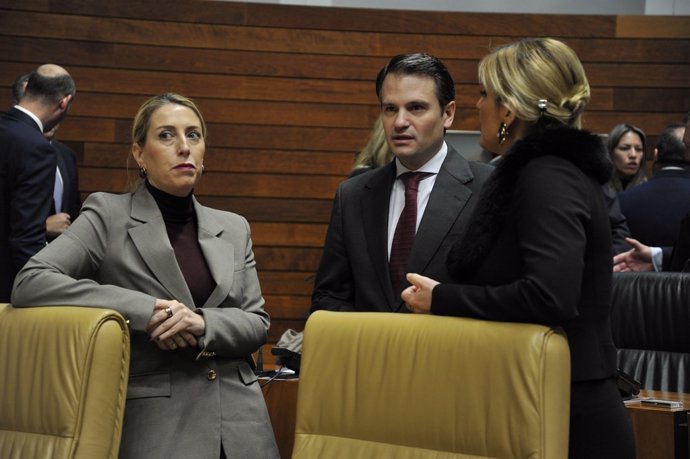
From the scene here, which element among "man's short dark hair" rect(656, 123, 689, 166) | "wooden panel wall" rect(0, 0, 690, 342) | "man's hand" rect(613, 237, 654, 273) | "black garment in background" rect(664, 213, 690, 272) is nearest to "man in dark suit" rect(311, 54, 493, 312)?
"black garment in background" rect(664, 213, 690, 272)

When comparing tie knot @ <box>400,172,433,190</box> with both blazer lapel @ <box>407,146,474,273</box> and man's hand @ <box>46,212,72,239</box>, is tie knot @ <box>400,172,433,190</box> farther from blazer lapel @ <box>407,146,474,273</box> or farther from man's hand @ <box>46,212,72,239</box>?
man's hand @ <box>46,212,72,239</box>

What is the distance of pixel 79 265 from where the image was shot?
2346 mm

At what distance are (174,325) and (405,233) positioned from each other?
0.58m

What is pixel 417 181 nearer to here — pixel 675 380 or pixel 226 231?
pixel 226 231

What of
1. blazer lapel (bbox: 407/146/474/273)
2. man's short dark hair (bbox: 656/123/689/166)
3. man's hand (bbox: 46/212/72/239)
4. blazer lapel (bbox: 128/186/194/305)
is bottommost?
man's hand (bbox: 46/212/72/239)

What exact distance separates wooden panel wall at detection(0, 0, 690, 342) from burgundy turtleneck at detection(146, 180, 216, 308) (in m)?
3.21

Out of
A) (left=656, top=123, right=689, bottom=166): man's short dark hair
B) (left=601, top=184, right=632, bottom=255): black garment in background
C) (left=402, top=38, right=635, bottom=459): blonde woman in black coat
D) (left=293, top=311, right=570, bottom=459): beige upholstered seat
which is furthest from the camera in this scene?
(left=656, top=123, right=689, bottom=166): man's short dark hair

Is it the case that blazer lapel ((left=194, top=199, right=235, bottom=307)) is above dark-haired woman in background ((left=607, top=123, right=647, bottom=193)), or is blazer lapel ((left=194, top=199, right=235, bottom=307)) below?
below

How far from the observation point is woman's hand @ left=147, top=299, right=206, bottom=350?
2.27m

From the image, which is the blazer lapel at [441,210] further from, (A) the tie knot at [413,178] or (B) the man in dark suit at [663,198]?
(B) the man in dark suit at [663,198]

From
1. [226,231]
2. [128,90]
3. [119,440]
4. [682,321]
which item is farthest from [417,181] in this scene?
[128,90]

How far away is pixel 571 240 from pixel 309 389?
57cm

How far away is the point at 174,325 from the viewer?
7.45ft

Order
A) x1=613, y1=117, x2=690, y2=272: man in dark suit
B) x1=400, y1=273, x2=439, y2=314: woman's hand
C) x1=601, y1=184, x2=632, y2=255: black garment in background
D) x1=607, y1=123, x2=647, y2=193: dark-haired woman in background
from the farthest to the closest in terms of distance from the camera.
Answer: x1=607, y1=123, x2=647, y2=193: dark-haired woman in background < x1=601, y1=184, x2=632, y2=255: black garment in background < x1=613, y1=117, x2=690, y2=272: man in dark suit < x1=400, y1=273, x2=439, y2=314: woman's hand
